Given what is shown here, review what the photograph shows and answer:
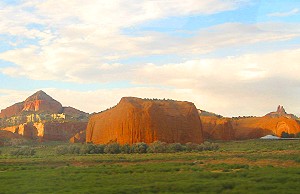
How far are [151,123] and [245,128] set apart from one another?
180 feet

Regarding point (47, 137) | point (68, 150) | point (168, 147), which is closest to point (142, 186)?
point (168, 147)

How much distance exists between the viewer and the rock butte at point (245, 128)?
118 m

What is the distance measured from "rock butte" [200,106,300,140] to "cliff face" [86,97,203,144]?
3305cm

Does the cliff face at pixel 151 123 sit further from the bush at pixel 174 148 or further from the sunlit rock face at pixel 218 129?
the sunlit rock face at pixel 218 129

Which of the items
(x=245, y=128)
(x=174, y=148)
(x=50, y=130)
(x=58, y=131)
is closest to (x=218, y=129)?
(x=245, y=128)

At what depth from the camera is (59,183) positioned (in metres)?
25.7

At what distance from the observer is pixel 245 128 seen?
414 ft

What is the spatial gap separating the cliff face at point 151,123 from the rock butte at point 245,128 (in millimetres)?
33047

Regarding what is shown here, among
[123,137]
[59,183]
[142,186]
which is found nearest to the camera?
[142,186]

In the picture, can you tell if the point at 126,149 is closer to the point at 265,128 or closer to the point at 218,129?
the point at 218,129

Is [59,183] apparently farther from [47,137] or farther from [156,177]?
[47,137]

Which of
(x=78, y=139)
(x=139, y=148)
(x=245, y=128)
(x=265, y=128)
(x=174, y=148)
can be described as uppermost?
(x=245, y=128)

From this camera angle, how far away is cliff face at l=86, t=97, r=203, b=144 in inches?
3095

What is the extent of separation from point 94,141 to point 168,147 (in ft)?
95.5
